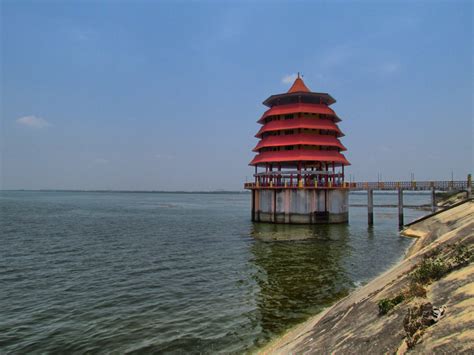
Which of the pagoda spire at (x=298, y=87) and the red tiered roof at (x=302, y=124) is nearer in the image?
the red tiered roof at (x=302, y=124)

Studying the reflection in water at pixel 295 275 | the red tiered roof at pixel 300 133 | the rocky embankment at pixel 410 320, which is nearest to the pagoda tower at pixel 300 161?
the red tiered roof at pixel 300 133

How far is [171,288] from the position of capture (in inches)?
614

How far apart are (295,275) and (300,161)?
81.0ft

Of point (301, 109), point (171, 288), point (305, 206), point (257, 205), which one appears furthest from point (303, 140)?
point (171, 288)

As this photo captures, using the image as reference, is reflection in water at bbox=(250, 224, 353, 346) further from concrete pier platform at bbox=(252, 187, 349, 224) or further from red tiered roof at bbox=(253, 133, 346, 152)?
red tiered roof at bbox=(253, 133, 346, 152)

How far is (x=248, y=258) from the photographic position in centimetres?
2228

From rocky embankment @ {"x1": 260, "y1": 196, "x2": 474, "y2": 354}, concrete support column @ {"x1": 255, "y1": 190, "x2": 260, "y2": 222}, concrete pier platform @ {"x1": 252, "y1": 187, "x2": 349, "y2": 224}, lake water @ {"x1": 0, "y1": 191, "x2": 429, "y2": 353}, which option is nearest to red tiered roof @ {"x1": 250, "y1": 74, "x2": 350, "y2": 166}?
concrete pier platform @ {"x1": 252, "y1": 187, "x2": 349, "y2": 224}

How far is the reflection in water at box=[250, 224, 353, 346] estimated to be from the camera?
1232 cm

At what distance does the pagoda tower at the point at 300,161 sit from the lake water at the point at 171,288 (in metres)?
10.1

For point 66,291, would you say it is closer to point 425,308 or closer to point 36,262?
point 36,262

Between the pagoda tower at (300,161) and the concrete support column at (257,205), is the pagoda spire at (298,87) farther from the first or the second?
the concrete support column at (257,205)

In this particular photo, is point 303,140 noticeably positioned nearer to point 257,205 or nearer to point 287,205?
point 287,205

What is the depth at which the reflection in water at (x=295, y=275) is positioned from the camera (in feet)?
40.4

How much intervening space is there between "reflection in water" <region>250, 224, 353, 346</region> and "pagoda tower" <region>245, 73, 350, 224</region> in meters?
7.63
